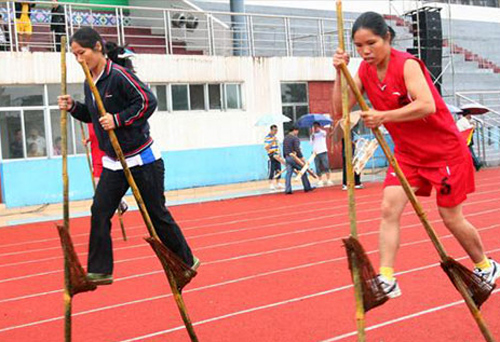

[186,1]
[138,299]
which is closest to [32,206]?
[186,1]

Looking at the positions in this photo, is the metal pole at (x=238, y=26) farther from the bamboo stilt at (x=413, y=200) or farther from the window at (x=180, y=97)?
the bamboo stilt at (x=413, y=200)

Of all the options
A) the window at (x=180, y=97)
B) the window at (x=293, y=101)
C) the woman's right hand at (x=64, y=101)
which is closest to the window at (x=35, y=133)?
the window at (x=180, y=97)

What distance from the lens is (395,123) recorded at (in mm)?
4949

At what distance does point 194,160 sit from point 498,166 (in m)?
10.6

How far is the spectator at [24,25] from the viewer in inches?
779

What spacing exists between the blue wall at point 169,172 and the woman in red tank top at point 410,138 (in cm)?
1536

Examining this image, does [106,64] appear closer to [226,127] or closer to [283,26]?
[226,127]

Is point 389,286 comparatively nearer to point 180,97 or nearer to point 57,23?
point 57,23

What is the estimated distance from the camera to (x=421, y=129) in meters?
Result: 4.94

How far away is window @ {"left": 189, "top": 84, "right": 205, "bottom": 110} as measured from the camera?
22594 mm

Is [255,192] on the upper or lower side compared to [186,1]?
lower

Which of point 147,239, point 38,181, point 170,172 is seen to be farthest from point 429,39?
point 147,239

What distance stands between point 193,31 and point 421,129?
20.6m

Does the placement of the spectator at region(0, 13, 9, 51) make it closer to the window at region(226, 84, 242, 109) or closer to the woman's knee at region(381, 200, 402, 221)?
the window at region(226, 84, 242, 109)
